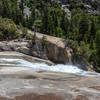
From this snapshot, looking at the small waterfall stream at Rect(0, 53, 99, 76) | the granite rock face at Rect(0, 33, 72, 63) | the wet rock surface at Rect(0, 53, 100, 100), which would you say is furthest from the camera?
the granite rock face at Rect(0, 33, 72, 63)

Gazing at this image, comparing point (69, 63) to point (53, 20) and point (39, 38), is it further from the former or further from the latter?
point (53, 20)

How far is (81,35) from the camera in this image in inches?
1889

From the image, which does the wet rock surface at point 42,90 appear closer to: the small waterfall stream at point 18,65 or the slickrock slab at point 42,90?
the slickrock slab at point 42,90

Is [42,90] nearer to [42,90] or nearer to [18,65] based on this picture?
[42,90]

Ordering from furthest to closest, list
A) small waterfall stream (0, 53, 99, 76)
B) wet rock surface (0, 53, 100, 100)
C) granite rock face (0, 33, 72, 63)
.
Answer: granite rock face (0, 33, 72, 63)
small waterfall stream (0, 53, 99, 76)
wet rock surface (0, 53, 100, 100)

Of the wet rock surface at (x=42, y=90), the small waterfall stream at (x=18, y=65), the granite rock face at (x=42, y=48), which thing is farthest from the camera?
the granite rock face at (x=42, y=48)

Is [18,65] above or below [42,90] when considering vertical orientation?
below

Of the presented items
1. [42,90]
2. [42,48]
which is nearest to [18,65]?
[42,90]

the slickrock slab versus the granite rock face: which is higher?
the slickrock slab

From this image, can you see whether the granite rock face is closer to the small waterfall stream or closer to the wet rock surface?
the small waterfall stream

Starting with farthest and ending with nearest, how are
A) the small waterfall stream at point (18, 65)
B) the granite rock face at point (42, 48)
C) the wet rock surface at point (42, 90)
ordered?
1. the granite rock face at point (42, 48)
2. the small waterfall stream at point (18, 65)
3. the wet rock surface at point (42, 90)

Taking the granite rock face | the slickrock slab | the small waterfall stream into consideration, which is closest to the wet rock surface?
the slickrock slab

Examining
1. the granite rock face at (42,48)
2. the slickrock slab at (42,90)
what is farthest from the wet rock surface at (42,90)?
the granite rock face at (42,48)

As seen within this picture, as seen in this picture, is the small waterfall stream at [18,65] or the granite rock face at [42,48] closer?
the small waterfall stream at [18,65]
